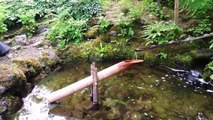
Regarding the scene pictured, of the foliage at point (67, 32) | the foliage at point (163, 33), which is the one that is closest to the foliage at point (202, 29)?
the foliage at point (163, 33)

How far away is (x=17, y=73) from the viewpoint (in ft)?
28.8

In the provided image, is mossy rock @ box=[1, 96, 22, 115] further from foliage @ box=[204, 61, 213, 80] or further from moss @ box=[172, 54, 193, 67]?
foliage @ box=[204, 61, 213, 80]

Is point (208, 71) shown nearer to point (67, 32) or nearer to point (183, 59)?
point (183, 59)

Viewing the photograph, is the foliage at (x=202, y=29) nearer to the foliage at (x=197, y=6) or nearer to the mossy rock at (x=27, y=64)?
the foliage at (x=197, y=6)

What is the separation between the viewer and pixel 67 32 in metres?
11.9

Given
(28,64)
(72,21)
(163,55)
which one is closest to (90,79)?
(28,64)

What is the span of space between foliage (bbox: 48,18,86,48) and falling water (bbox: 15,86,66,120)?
3110 millimetres

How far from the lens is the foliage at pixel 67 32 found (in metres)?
11.7

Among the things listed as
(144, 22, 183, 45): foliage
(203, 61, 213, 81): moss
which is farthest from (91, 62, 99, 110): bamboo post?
(203, 61, 213, 81): moss

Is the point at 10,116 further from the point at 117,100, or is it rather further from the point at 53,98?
the point at 117,100

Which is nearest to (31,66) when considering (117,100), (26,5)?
(117,100)

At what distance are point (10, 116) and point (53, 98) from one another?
1.16 meters

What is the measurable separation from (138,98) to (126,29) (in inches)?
146

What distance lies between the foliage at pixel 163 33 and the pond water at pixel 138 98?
1071mm
